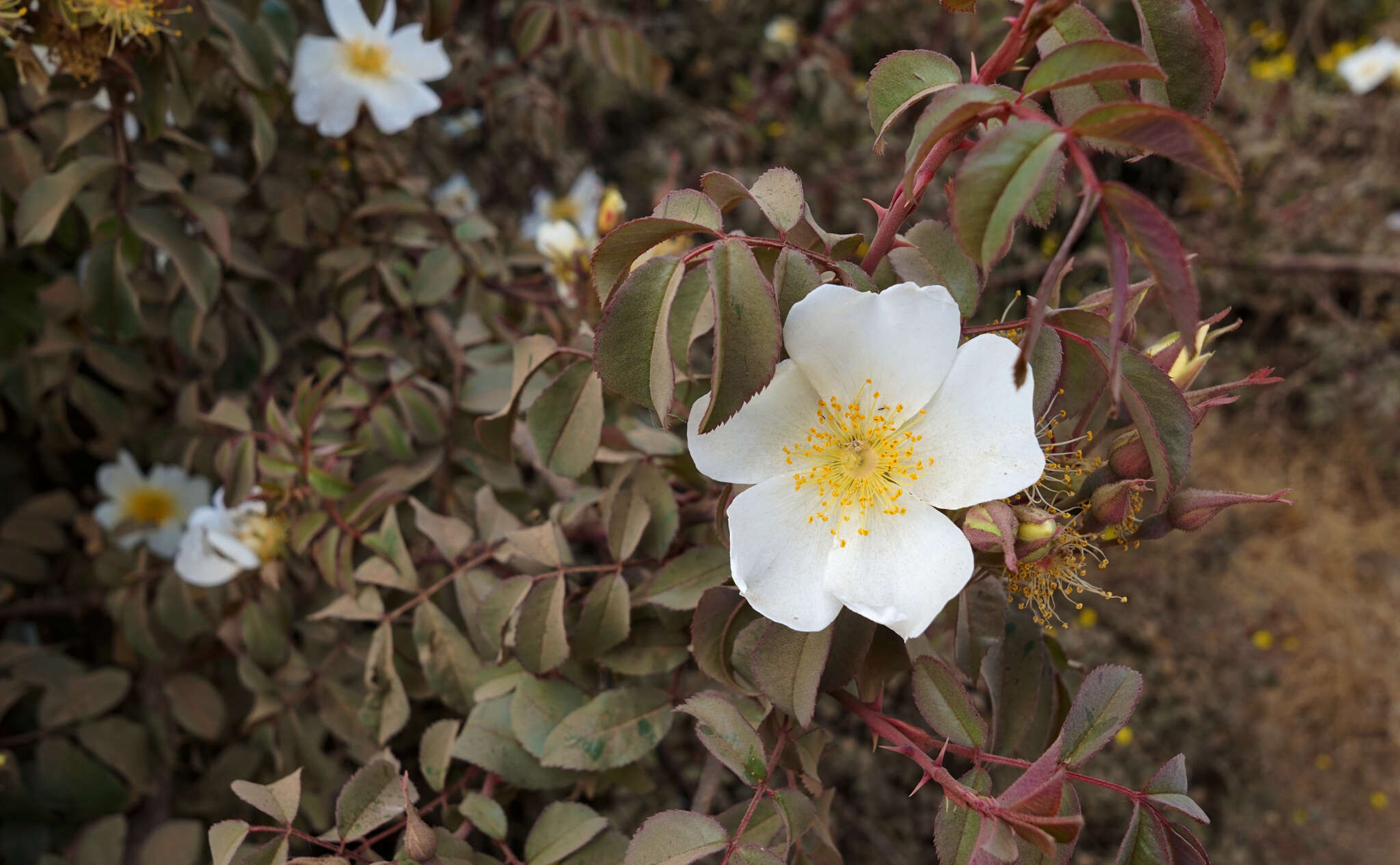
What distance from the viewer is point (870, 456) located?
0.70m

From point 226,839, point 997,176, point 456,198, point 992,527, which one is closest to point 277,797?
point 226,839

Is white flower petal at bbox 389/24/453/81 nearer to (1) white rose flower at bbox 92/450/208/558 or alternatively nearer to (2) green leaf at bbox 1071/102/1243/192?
(1) white rose flower at bbox 92/450/208/558

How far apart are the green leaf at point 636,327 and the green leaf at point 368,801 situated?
0.37 m

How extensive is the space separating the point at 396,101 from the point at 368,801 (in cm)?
96

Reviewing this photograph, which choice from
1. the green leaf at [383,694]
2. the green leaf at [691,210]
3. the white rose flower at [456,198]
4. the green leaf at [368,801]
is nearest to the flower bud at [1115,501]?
the green leaf at [691,210]

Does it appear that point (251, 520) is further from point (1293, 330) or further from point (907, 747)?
point (1293, 330)

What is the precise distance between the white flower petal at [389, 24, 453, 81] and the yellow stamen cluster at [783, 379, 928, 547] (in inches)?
37.8

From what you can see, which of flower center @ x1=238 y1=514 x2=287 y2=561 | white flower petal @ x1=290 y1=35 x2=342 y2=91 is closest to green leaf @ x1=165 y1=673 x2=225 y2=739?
flower center @ x1=238 y1=514 x2=287 y2=561

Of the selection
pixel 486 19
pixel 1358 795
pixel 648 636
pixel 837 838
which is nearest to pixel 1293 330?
pixel 1358 795

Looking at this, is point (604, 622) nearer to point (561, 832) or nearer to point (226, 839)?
point (561, 832)

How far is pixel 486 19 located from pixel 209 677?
4.88 feet

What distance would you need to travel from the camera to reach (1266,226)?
2.99m

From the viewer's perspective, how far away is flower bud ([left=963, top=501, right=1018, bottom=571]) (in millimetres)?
572

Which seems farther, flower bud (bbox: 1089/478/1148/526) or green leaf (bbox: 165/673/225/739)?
green leaf (bbox: 165/673/225/739)
